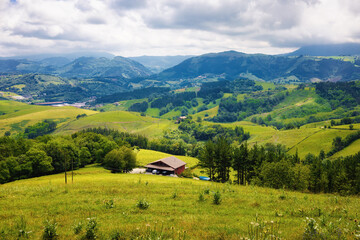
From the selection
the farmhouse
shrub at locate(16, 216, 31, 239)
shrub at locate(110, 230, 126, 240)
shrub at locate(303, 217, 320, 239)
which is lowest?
the farmhouse

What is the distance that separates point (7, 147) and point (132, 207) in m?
82.5

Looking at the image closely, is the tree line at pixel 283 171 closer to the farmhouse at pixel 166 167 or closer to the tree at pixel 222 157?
the tree at pixel 222 157

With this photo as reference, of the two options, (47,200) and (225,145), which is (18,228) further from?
(225,145)

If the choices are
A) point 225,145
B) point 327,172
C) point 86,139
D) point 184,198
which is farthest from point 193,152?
point 184,198

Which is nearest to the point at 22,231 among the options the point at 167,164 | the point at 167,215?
the point at 167,215

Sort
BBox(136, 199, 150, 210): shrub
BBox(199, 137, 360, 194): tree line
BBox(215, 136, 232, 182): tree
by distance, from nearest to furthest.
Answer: BBox(136, 199, 150, 210): shrub < BBox(199, 137, 360, 194): tree line < BBox(215, 136, 232, 182): tree

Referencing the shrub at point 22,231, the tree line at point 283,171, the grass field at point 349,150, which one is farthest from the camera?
the grass field at point 349,150

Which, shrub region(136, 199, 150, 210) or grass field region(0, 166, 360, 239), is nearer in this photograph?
grass field region(0, 166, 360, 239)

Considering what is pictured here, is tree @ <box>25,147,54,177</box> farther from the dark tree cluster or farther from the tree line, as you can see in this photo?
the dark tree cluster

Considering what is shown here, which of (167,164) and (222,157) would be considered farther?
(167,164)

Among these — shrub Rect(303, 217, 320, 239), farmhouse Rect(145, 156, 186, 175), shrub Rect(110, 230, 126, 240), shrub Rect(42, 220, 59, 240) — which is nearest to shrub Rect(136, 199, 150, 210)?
shrub Rect(110, 230, 126, 240)

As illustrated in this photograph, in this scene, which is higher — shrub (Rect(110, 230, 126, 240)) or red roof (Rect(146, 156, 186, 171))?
shrub (Rect(110, 230, 126, 240))

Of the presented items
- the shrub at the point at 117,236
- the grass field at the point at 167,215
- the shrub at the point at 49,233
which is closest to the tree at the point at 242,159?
the grass field at the point at 167,215

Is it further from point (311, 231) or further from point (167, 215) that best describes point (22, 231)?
point (311, 231)
